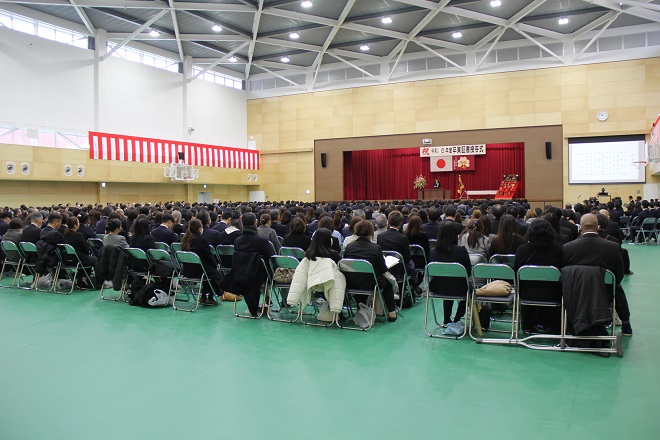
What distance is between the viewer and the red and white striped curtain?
22.1m

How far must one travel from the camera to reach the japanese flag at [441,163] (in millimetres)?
28109

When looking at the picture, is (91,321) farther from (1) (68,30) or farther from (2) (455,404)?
(1) (68,30)

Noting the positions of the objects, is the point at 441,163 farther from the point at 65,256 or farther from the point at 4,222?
the point at 65,256

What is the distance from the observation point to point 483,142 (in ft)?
85.3

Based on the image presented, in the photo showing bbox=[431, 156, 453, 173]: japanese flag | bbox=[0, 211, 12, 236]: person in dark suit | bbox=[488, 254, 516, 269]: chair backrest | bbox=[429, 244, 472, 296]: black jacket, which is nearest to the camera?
bbox=[429, 244, 472, 296]: black jacket

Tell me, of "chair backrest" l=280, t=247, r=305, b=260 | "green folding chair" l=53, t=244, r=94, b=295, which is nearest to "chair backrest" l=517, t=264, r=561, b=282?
"chair backrest" l=280, t=247, r=305, b=260

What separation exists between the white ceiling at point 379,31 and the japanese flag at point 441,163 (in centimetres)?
464

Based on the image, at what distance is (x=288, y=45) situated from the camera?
83.4ft

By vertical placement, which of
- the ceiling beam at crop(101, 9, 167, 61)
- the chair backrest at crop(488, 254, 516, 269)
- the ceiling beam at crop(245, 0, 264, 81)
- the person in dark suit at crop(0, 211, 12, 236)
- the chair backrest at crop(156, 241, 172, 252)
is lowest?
the chair backrest at crop(488, 254, 516, 269)

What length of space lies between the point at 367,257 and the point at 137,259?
12.7 feet

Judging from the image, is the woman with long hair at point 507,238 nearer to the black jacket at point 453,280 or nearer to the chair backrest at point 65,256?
the black jacket at point 453,280

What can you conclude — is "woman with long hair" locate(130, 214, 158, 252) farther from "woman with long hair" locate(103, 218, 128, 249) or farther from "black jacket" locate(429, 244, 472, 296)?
"black jacket" locate(429, 244, 472, 296)

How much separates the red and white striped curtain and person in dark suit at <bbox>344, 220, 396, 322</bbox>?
62.3ft

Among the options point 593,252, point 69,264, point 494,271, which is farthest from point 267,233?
point 593,252
